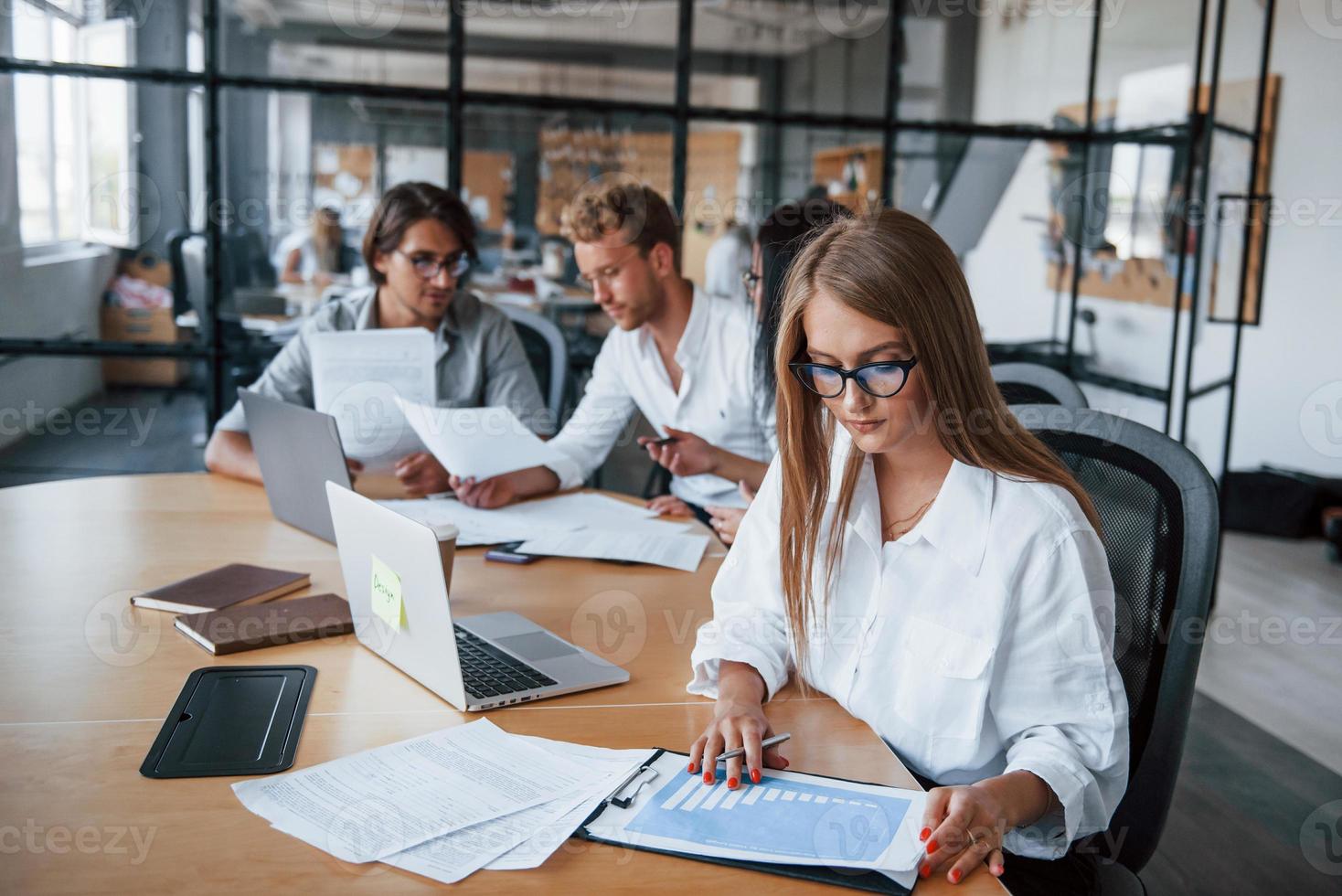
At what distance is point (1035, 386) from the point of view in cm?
187

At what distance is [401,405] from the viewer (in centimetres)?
207

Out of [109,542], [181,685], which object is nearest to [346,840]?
[181,685]

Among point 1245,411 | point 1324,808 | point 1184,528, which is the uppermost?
point 1184,528

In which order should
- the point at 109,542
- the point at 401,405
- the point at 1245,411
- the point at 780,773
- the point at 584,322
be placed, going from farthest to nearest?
the point at 1245,411 < the point at 584,322 < the point at 401,405 < the point at 109,542 < the point at 780,773

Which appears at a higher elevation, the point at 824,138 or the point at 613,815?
the point at 824,138

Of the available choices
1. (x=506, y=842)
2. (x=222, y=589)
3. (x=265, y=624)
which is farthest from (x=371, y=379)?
(x=506, y=842)

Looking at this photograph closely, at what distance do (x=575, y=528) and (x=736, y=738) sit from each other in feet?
3.14

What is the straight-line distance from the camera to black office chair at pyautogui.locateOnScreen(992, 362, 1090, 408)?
1812 mm

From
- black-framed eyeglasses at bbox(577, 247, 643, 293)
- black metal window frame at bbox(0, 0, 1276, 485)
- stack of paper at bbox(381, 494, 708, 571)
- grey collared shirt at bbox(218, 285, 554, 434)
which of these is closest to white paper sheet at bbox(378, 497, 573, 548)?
stack of paper at bbox(381, 494, 708, 571)

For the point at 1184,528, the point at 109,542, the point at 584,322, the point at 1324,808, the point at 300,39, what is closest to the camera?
the point at 1184,528

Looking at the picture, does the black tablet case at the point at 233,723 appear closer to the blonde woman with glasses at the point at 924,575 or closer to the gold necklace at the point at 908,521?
the blonde woman with glasses at the point at 924,575

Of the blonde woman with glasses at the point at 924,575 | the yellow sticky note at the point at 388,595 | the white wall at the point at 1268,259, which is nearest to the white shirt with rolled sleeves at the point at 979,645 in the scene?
the blonde woman with glasses at the point at 924,575

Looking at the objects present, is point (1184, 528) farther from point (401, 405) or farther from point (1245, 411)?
point (1245, 411)

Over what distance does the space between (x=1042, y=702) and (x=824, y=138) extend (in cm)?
273
